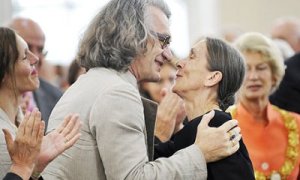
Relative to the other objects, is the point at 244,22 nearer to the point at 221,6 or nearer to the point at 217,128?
the point at 221,6

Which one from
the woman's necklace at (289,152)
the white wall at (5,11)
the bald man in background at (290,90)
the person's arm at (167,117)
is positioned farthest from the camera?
the white wall at (5,11)

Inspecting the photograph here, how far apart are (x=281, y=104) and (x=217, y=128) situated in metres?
1.95

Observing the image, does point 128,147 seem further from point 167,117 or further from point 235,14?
point 235,14

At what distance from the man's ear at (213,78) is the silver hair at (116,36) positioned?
13.4 inches

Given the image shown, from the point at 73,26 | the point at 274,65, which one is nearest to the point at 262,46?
Answer: the point at 274,65

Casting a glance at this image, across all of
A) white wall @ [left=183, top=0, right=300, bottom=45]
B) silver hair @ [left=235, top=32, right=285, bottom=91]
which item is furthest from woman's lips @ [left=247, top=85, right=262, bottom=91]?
white wall @ [left=183, top=0, right=300, bottom=45]

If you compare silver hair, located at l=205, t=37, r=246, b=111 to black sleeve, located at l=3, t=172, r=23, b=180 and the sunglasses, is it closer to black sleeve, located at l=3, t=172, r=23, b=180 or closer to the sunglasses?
the sunglasses

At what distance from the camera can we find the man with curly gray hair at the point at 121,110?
7.43 feet

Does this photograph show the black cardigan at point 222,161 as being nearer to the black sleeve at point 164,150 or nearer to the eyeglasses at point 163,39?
the black sleeve at point 164,150

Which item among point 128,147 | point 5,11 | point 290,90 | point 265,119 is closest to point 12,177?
point 128,147

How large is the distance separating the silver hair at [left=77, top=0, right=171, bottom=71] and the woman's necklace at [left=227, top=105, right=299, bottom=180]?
4.63 ft

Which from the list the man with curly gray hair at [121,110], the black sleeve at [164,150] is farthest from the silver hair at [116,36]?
the black sleeve at [164,150]

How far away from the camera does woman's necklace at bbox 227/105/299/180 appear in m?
3.63

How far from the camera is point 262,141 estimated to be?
12.6 ft
